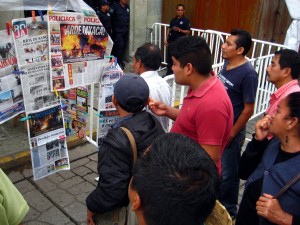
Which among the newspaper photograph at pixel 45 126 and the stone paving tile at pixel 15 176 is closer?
the newspaper photograph at pixel 45 126

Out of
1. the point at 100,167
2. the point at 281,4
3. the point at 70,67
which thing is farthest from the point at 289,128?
the point at 281,4

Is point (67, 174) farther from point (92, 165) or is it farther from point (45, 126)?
point (45, 126)

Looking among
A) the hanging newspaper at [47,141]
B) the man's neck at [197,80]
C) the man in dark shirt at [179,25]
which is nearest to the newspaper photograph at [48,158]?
the hanging newspaper at [47,141]

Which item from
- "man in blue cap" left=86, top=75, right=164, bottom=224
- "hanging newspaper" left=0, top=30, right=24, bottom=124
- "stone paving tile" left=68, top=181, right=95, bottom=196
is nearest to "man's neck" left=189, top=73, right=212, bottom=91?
"man in blue cap" left=86, top=75, right=164, bottom=224

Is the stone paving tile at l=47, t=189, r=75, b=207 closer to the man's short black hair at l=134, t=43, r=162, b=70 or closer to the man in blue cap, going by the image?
the man in blue cap

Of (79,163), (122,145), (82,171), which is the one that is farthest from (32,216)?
(122,145)

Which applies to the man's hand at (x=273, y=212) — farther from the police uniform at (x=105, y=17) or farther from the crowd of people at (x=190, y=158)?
the police uniform at (x=105, y=17)

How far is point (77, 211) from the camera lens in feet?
10.6

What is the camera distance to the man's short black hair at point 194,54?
216cm

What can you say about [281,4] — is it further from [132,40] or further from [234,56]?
[234,56]

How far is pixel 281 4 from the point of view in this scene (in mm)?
7402

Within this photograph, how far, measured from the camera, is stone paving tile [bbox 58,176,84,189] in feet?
11.9

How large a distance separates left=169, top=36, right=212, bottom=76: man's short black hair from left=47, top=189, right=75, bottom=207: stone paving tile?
2083mm

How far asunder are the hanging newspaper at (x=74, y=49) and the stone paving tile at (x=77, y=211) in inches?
50.5
